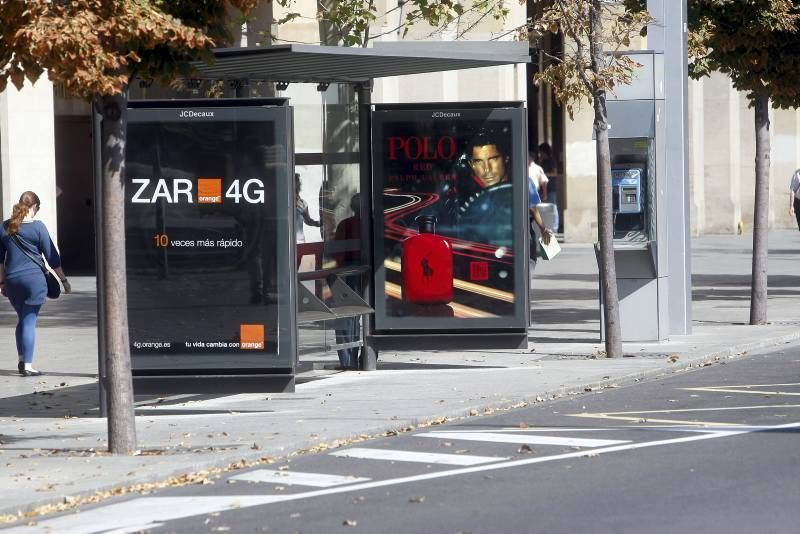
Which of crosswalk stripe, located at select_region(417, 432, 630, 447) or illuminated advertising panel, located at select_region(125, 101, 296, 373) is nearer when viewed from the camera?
crosswalk stripe, located at select_region(417, 432, 630, 447)

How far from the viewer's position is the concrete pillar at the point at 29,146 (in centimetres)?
2623

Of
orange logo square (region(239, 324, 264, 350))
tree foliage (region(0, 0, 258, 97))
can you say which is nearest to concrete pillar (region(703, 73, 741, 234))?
orange logo square (region(239, 324, 264, 350))

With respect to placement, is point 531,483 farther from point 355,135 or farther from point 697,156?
point 697,156

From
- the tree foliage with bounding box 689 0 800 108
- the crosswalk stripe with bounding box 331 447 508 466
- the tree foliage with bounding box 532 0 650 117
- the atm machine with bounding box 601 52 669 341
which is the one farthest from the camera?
the tree foliage with bounding box 689 0 800 108

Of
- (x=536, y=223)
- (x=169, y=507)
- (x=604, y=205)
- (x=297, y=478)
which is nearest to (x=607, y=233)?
(x=604, y=205)

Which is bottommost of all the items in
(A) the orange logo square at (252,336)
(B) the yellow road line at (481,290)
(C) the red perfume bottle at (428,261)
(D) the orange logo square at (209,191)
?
(A) the orange logo square at (252,336)

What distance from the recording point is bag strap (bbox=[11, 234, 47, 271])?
1580cm

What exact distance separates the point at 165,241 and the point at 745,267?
730 inches

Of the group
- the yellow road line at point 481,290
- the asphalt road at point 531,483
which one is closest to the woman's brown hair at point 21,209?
the yellow road line at point 481,290

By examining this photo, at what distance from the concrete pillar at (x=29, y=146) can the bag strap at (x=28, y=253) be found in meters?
10.5

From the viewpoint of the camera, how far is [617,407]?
40.0 ft

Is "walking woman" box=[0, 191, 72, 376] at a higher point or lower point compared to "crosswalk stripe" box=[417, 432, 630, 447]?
higher

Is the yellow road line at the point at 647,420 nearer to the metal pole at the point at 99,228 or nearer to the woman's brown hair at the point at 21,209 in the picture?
the metal pole at the point at 99,228

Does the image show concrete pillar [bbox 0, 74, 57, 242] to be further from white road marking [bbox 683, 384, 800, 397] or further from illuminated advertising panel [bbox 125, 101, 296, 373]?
white road marking [bbox 683, 384, 800, 397]
